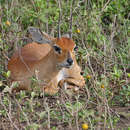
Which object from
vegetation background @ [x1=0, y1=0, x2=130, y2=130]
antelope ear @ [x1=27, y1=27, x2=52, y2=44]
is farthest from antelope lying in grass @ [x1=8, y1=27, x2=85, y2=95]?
vegetation background @ [x1=0, y1=0, x2=130, y2=130]

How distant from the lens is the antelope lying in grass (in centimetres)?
612

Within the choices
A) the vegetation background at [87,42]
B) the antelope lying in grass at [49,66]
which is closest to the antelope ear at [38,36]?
the antelope lying in grass at [49,66]

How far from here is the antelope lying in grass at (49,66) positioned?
6125 millimetres

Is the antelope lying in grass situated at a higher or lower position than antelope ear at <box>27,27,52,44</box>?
lower

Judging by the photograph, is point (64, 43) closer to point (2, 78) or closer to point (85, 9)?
point (2, 78)

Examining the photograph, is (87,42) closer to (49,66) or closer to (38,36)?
(38,36)

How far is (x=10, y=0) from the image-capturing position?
790 centimetres

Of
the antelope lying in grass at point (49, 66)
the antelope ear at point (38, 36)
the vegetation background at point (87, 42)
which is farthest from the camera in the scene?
the antelope ear at point (38, 36)

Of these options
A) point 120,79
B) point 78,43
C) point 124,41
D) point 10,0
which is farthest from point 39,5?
point 120,79

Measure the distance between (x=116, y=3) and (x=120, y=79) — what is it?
2.11 m

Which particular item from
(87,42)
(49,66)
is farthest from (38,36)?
(87,42)

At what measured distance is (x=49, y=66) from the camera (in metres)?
6.40

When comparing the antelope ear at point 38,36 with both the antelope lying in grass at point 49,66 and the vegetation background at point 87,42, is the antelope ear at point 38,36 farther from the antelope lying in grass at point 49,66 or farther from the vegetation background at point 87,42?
the vegetation background at point 87,42

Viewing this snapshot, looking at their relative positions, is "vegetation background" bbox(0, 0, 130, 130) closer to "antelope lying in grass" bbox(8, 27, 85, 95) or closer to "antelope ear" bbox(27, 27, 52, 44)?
"antelope lying in grass" bbox(8, 27, 85, 95)
